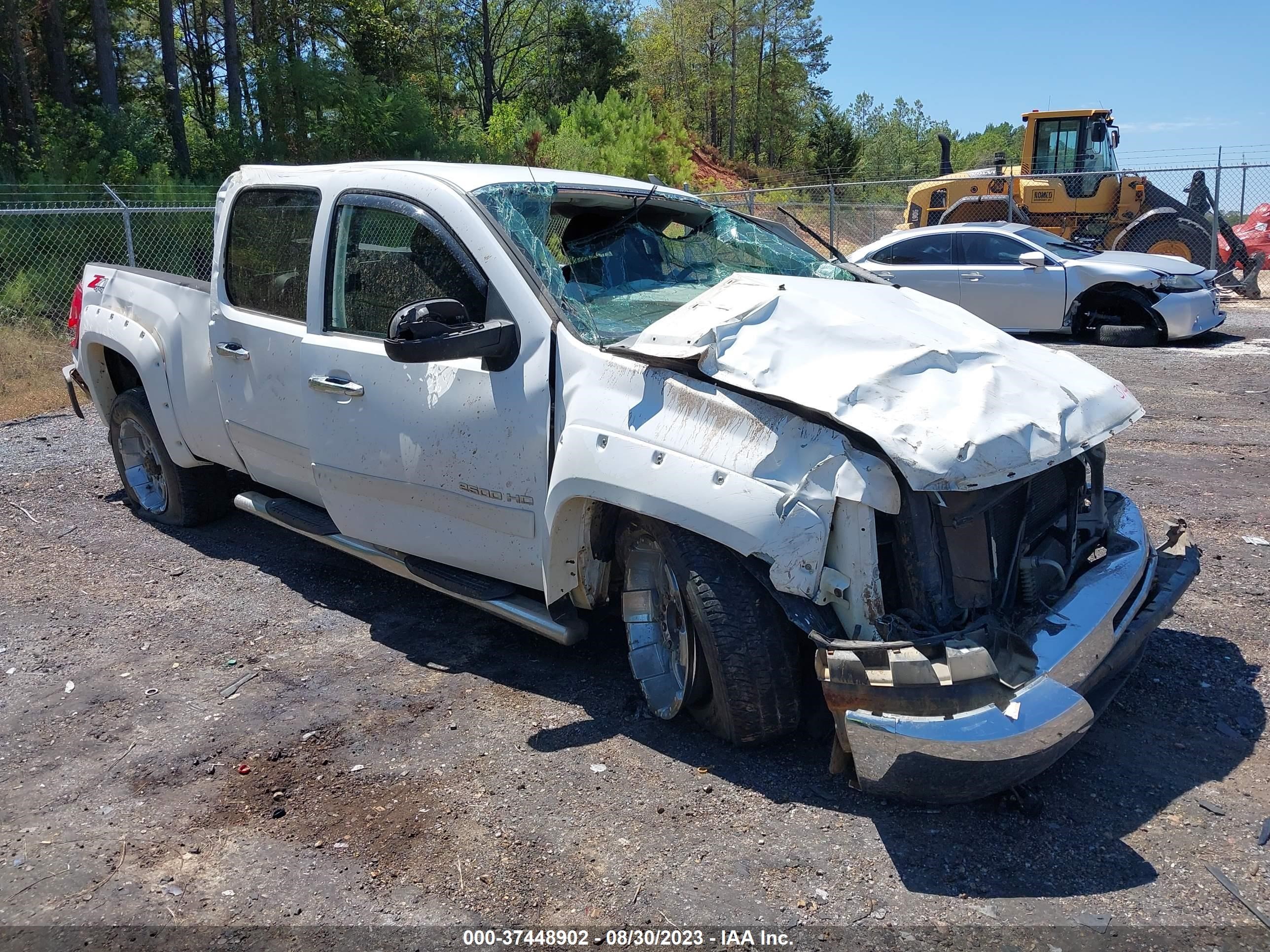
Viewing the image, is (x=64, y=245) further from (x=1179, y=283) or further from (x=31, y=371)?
(x=1179, y=283)

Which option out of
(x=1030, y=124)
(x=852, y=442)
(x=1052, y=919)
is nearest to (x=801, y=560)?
(x=852, y=442)

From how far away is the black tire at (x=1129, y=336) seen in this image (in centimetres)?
1218

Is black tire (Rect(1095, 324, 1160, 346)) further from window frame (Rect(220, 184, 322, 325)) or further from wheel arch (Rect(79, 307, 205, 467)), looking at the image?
wheel arch (Rect(79, 307, 205, 467))

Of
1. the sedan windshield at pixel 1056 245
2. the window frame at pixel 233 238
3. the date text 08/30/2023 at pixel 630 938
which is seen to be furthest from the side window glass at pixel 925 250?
the date text 08/30/2023 at pixel 630 938

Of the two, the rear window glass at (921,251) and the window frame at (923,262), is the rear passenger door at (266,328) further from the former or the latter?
the rear window glass at (921,251)

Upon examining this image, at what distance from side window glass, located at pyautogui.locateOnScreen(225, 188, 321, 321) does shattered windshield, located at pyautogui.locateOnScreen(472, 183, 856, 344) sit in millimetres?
1081

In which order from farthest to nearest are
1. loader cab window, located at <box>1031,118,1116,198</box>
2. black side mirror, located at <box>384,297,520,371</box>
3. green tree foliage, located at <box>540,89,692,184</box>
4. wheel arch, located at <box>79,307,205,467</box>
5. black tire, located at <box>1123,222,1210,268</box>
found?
green tree foliage, located at <box>540,89,692,184</box> → loader cab window, located at <box>1031,118,1116,198</box> → black tire, located at <box>1123,222,1210,268</box> → wheel arch, located at <box>79,307,205,467</box> → black side mirror, located at <box>384,297,520,371</box>

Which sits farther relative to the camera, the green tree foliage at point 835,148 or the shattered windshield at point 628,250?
the green tree foliage at point 835,148

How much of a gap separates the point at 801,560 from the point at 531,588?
1.43 meters

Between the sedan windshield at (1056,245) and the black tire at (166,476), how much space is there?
1052 cm

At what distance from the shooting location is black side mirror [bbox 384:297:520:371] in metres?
3.59

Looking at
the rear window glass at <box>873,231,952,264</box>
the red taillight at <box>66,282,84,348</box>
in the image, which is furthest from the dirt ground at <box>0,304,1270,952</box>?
the rear window glass at <box>873,231,952,264</box>

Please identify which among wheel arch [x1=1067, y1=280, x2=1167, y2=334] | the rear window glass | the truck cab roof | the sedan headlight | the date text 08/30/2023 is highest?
the truck cab roof

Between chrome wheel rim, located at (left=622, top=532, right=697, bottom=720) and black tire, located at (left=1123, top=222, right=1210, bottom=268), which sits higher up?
black tire, located at (left=1123, top=222, right=1210, bottom=268)
